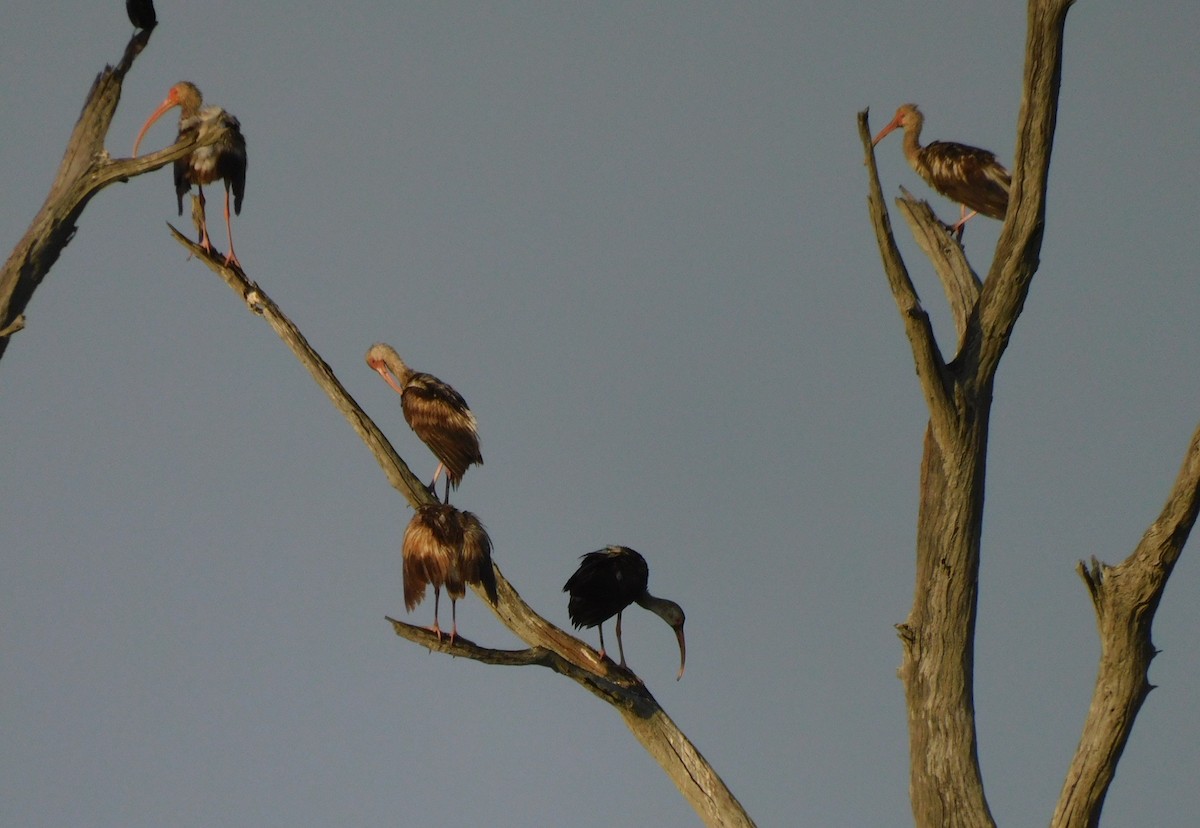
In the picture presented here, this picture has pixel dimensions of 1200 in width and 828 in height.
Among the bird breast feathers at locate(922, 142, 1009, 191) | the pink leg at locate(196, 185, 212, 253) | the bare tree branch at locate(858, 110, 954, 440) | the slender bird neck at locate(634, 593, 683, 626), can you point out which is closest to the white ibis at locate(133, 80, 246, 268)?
the pink leg at locate(196, 185, 212, 253)

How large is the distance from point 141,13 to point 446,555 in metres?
3.86

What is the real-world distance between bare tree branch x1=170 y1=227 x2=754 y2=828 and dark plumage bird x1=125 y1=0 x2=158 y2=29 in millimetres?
1320

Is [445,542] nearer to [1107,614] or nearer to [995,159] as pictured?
[1107,614]

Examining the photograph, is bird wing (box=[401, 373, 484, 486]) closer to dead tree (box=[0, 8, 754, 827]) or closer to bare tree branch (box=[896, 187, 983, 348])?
dead tree (box=[0, 8, 754, 827])

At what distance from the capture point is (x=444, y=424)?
10859 mm

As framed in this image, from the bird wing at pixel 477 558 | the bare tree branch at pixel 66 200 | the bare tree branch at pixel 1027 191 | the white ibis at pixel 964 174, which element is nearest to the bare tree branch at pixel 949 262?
the bare tree branch at pixel 1027 191

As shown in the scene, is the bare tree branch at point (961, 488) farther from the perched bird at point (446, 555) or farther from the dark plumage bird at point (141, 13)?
the dark plumage bird at point (141, 13)

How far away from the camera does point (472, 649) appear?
8.12 meters

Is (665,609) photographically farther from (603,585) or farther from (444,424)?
(444,424)

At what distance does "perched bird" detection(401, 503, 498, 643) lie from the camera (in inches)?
357

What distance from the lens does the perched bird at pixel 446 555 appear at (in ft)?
29.8

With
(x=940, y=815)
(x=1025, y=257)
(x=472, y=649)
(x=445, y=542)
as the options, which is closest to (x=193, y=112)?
(x=445, y=542)

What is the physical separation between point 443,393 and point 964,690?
435 cm

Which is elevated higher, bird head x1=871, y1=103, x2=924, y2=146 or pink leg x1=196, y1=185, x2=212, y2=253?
bird head x1=871, y1=103, x2=924, y2=146
